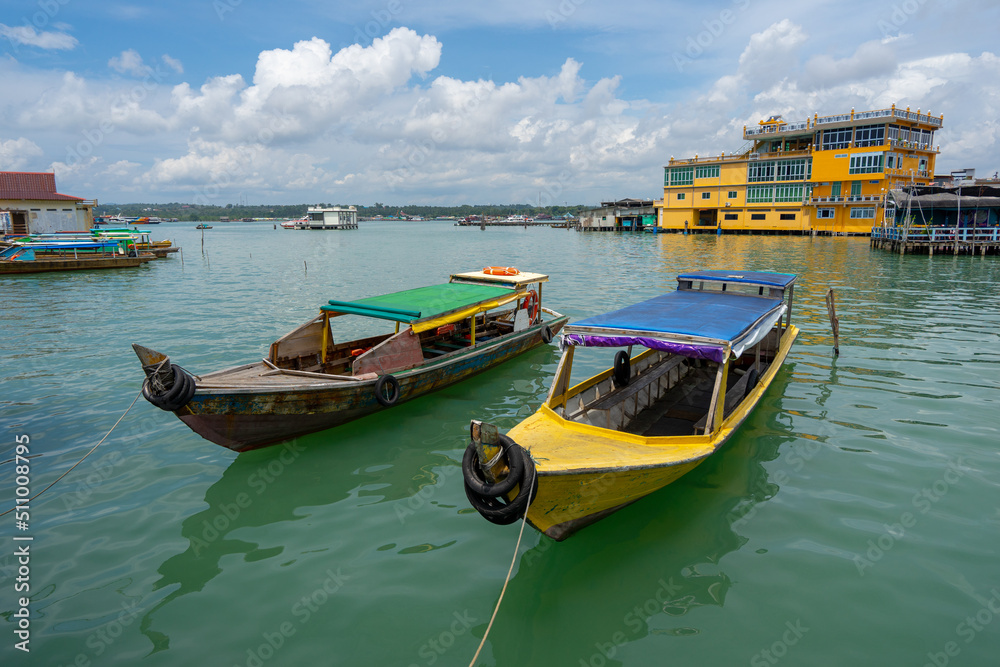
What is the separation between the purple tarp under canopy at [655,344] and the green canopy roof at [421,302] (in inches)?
161

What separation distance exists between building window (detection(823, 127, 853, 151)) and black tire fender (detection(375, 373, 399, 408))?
6309 cm

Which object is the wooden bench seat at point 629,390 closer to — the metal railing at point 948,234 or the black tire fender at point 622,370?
the black tire fender at point 622,370

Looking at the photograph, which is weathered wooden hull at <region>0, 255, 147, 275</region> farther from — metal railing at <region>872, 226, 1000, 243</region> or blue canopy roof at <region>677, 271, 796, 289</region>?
metal railing at <region>872, 226, 1000, 243</region>

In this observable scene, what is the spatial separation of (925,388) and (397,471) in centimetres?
1124

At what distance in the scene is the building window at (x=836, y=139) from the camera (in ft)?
184

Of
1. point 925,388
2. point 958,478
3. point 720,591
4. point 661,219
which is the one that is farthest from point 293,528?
point 661,219

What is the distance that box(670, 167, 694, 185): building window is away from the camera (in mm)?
71188

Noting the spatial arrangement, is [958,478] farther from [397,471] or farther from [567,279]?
[567,279]

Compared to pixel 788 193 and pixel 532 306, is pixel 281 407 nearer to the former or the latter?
pixel 532 306

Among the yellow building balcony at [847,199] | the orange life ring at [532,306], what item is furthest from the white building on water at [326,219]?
the orange life ring at [532,306]

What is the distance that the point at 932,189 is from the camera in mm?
43469

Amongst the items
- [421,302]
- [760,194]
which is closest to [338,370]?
[421,302]

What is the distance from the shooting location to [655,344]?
7.28 meters

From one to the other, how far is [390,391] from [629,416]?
434cm
